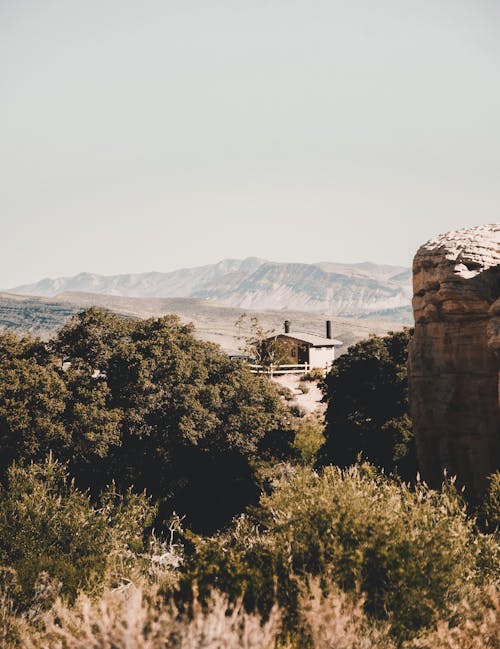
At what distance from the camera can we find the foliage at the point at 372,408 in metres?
39.4

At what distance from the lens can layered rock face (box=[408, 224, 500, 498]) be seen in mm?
31219

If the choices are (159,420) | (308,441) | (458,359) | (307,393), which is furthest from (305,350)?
(458,359)

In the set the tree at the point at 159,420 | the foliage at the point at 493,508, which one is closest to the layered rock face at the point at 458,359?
the foliage at the point at 493,508

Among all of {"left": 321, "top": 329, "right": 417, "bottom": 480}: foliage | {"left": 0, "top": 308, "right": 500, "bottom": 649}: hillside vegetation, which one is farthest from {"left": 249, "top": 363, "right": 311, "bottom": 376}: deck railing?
{"left": 321, "top": 329, "right": 417, "bottom": 480}: foliage

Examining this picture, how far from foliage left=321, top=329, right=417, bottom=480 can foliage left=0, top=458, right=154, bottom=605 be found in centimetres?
1303

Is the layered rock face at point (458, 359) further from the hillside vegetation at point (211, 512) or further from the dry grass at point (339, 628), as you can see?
the dry grass at point (339, 628)

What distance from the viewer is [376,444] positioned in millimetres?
40312

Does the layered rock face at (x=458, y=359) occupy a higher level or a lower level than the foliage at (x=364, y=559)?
higher

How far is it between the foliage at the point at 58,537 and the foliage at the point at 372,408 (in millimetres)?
13027

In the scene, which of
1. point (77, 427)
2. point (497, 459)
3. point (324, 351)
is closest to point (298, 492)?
point (497, 459)

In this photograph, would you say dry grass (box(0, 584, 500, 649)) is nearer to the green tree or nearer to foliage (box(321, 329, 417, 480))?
the green tree

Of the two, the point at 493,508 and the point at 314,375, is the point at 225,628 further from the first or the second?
the point at 314,375

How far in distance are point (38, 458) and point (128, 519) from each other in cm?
787

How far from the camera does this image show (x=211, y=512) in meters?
43.4
